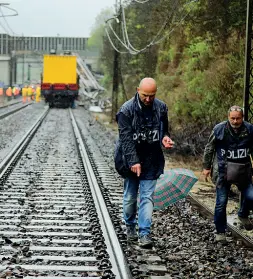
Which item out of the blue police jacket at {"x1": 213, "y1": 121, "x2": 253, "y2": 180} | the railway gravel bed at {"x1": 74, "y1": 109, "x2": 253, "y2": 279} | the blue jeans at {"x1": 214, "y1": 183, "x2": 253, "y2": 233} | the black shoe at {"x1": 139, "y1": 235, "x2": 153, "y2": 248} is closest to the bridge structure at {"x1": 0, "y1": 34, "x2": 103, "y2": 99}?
the railway gravel bed at {"x1": 74, "y1": 109, "x2": 253, "y2": 279}

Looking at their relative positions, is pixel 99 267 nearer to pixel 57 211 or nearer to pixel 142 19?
pixel 57 211

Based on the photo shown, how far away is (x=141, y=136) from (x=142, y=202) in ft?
2.69

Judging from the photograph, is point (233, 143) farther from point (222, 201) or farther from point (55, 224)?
point (55, 224)

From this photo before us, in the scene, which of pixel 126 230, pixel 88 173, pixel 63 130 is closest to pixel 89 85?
pixel 63 130

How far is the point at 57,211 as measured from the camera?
31.7ft

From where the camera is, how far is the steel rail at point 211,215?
7.86 m

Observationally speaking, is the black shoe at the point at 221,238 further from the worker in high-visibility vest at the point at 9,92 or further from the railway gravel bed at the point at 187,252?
the worker in high-visibility vest at the point at 9,92

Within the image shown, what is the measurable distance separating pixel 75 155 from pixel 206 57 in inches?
358

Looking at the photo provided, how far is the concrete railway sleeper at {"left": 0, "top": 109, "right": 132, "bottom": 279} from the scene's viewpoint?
6410 mm

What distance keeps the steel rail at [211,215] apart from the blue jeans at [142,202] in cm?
132

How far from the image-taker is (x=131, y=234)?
25.0 ft

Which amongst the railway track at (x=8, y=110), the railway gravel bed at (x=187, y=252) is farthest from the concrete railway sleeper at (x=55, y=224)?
the railway track at (x=8, y=110)

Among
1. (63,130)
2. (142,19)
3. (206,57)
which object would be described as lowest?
(63,130)

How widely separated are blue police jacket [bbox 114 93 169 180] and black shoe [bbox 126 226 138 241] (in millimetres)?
729
